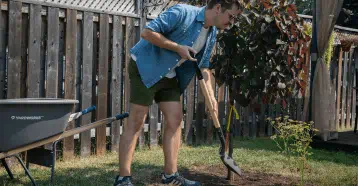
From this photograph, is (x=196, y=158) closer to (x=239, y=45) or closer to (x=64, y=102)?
(x=239, y=45)

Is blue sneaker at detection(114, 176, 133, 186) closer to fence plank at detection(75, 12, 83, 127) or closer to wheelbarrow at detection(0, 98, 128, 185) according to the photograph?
wheelbarrow at detection(0, 98, 128, 185)

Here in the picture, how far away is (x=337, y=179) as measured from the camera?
457 centimetres

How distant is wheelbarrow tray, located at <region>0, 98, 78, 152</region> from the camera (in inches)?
135

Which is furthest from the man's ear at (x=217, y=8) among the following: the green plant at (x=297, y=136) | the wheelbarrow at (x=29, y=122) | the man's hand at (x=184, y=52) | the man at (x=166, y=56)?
the wheelbarrow at (x=29, y=122)

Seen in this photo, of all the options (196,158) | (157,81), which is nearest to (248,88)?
(157,81)

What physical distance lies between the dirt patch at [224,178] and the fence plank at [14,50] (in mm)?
1629

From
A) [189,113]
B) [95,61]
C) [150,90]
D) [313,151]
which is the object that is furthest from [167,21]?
[313,151]

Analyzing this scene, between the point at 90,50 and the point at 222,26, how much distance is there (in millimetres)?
2233

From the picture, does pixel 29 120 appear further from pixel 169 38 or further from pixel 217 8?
pixel 217 8

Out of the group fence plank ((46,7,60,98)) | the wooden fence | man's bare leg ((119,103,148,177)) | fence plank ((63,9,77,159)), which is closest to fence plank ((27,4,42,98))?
the wooden fence

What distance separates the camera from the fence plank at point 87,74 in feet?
17.6

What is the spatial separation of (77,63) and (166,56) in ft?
6.76

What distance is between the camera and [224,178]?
451 cm

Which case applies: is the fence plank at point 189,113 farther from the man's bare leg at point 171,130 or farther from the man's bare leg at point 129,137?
the man's bare leg at point 129,137
